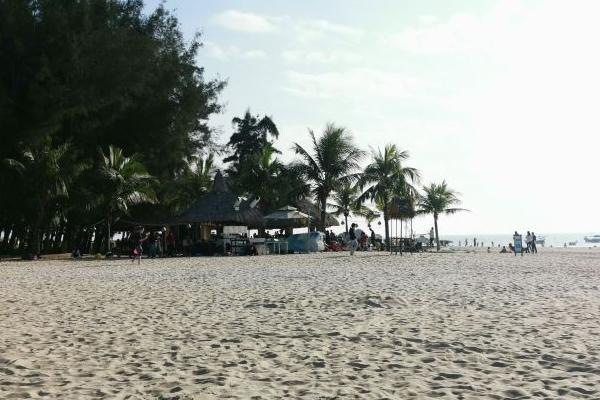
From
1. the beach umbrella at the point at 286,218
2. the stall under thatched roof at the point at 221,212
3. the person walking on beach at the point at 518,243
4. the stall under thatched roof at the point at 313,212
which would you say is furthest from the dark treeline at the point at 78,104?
the person walking on beach at the point at 518,243

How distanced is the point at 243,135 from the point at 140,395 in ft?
161

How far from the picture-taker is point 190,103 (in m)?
30.8

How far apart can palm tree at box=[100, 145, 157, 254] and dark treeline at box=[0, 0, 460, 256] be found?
0.19ft

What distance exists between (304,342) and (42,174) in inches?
818

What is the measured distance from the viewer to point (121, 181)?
87.7 ft

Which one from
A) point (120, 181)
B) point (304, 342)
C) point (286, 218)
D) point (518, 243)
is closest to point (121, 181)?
point (120, 181)

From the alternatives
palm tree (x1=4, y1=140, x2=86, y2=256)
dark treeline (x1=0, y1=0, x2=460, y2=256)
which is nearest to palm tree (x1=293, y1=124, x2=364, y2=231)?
dark treeline (x1=0, y1=0, x2=460, y2=256)

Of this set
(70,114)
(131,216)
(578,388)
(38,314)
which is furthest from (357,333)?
(131,216)

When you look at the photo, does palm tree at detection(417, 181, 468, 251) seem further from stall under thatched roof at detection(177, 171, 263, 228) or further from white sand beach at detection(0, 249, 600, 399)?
white sand beach at detection(0, 249, 600, 399)

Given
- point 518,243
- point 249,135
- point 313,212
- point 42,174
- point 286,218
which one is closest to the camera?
point 42,174

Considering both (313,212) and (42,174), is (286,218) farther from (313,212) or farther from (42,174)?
(42,174)

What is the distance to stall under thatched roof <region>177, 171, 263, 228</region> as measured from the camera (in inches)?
1167

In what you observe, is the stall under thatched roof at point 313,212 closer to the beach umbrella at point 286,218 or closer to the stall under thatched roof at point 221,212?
the beach umbrella at point 286,218

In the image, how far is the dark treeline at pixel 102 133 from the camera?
24328 mm
